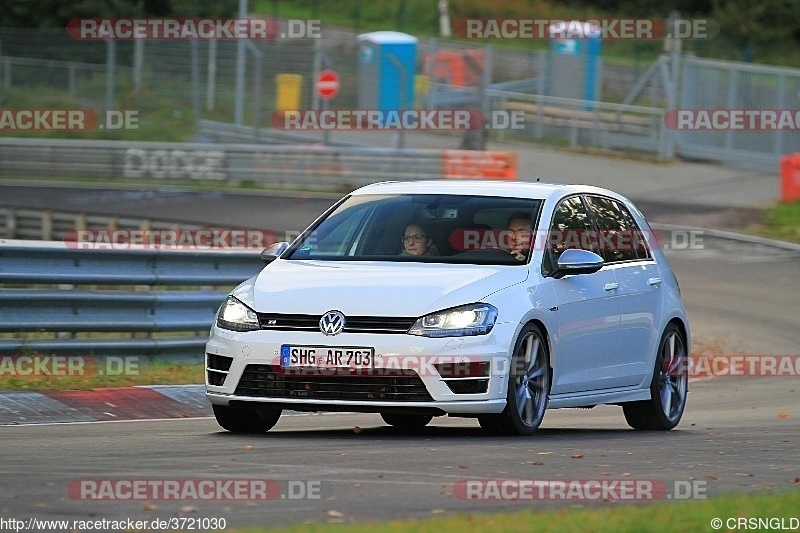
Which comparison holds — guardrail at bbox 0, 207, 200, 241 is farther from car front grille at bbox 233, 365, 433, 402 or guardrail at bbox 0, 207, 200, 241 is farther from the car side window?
car front grille at bbox 233, 365, 433, 402

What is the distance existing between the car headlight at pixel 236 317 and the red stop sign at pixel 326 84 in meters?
27.1

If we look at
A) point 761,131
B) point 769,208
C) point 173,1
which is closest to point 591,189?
point 769,208

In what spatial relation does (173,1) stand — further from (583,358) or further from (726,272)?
(583,358)

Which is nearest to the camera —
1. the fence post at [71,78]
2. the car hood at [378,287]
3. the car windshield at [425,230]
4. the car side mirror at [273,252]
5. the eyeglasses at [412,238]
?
the car hood at [378,287]

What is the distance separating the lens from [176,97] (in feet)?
121

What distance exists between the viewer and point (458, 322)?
9062 millimetres

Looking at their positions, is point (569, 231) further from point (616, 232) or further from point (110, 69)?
point (110, 69)

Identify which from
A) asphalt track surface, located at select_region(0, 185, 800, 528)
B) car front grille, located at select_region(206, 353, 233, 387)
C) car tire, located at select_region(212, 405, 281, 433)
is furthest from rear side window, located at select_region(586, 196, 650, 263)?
car front grille, located at select_region(206, 353, 233, 387)

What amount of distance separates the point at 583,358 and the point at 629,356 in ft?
2.30

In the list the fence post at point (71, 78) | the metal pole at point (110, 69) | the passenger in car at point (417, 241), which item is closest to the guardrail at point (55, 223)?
the metal pole at point (110, 69)

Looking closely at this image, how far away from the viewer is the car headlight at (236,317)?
9.29 m

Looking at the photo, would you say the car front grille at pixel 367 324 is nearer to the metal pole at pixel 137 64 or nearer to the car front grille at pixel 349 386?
the car front grille at pixel 349 386

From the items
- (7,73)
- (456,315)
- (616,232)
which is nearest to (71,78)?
(7,73)

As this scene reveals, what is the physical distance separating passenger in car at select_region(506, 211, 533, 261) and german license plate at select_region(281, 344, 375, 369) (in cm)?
134
